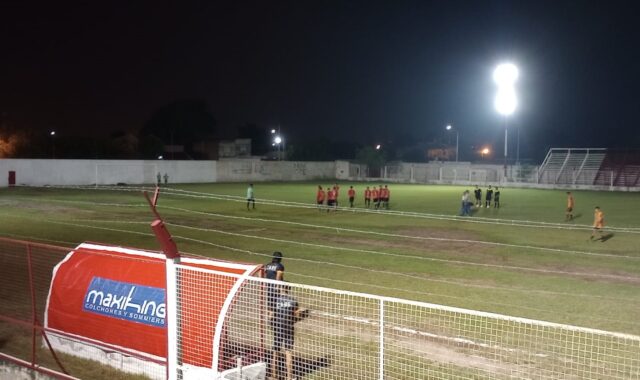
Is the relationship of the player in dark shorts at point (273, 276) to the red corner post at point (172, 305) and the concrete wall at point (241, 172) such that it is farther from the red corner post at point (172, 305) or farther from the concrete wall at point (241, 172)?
the concrete wall at point (241, 172)

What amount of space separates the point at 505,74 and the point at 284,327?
4761 centimetres

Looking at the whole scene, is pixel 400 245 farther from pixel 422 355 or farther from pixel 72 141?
pixel 72 141

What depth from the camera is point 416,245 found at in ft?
67.3

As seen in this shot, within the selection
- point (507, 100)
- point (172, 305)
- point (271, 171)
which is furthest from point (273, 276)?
point (271, 171)

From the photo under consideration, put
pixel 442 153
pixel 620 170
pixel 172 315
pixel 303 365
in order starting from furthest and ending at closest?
pixel 442 153
pixel 620 170
pixel 303 365
pixel 172 315

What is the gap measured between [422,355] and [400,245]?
39.6ft

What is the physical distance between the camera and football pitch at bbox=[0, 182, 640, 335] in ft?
42.0

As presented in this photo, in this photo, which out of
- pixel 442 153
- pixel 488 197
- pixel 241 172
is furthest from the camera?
pixel 442 153

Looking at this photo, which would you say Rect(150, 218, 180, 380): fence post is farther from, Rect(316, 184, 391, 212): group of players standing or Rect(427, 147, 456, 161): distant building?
Rect(427, 147, 456, 161): distant building

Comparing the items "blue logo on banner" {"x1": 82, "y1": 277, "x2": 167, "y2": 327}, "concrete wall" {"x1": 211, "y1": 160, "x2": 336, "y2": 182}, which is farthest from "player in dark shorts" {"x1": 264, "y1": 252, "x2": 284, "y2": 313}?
"concrete wall" {"x1": 211, "y1": 160, "x2": 336, "y2": 182}

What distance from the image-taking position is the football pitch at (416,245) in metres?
12.8

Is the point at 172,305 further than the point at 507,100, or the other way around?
the point at 507,100

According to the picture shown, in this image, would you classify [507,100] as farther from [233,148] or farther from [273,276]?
[233,148]

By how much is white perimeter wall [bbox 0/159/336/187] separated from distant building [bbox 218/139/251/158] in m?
25.4
